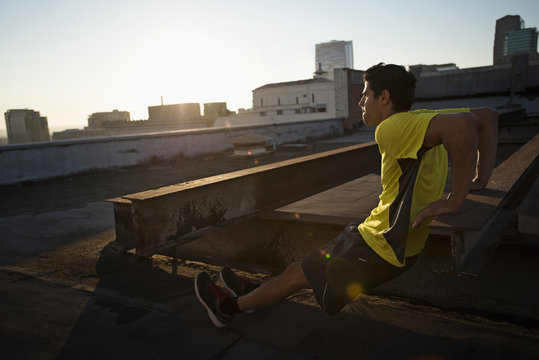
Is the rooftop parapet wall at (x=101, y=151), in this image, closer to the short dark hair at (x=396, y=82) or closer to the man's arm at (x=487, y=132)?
the short dark hair at (x=396, y=82)

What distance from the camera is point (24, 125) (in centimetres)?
15750

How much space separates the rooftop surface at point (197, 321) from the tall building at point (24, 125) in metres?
175

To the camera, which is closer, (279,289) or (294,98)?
(279,289)

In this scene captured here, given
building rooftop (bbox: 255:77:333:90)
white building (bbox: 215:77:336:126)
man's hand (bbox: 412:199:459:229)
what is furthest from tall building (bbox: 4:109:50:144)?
man's hand (bbox: 412:199:459:229)

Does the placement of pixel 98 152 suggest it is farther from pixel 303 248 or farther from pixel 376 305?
pixel 376 305

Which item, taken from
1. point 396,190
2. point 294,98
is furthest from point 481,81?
point 294,98

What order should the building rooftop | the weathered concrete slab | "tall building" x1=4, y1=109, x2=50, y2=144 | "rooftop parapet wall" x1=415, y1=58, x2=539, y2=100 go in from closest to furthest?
the weathered concrete slab
"rooftop parapet wall" x1=415, y1=58, x2=539, y2=100
the building rooftop
"tall building" x1=4, y1=109, x2=50, y2=144

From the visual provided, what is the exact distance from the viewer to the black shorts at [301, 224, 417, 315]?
194 cm

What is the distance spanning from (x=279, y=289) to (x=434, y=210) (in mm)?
967

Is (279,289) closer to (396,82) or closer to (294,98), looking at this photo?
(396,82)

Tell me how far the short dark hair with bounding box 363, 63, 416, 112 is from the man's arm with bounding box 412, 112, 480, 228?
0.83 feet

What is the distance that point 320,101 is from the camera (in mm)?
70062

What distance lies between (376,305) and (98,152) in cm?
998

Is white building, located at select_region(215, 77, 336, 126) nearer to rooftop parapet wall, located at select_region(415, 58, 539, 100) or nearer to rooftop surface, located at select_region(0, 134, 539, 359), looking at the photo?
rooftop parapet wall, located at select_region(415, 58, 539, 100)
